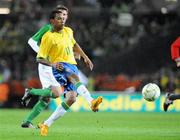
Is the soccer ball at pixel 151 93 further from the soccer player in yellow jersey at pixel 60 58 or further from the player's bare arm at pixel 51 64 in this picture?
the player's bare arm at pixel 51 64

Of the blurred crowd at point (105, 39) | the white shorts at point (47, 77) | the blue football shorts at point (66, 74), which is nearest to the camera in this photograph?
the blue football shorts at point (66, 74)

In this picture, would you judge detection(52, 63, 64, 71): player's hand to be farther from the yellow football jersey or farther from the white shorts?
the white shorts

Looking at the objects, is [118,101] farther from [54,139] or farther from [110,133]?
[54,139]

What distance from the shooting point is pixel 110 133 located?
1327 centimetres

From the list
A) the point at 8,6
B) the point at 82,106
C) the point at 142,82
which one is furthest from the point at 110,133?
the point at 8,6

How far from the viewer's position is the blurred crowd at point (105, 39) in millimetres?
31406

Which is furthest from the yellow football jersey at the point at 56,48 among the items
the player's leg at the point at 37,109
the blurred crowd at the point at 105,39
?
the blurred crowd at the point at 105,39

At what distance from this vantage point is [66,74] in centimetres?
1303

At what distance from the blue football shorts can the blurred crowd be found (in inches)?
663

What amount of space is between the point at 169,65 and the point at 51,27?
1905 cm

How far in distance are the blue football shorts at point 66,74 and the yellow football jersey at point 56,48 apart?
0.12 meters

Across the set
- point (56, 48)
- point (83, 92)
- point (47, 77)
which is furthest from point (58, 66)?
point (47, 77)

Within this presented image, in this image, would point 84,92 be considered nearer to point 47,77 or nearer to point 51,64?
point 51,64

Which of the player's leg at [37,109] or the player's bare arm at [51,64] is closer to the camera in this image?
the player's bare arm at [51,64]
